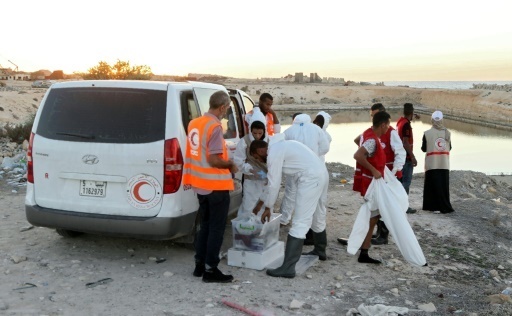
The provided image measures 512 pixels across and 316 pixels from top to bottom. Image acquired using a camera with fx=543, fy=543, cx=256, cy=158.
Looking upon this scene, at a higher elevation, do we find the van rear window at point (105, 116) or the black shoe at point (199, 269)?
the van rear window at point (105, 116)

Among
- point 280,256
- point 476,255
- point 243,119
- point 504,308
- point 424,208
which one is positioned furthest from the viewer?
point 424,208

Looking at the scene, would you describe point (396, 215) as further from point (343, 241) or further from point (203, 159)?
point (203, 159)

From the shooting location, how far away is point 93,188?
535cm

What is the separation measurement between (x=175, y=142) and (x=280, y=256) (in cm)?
185

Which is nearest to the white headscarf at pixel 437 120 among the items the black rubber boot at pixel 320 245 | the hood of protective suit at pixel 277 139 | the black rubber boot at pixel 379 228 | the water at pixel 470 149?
the black rubber boot at pixel 379 228

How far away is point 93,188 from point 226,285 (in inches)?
63.6

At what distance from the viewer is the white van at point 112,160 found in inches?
206

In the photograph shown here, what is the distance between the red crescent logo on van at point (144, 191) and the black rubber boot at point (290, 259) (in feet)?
4.51

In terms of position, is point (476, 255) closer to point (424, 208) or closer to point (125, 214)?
point (424, 208)

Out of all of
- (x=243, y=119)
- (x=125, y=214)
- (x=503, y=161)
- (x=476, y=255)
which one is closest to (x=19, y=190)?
(x=243, y=119)

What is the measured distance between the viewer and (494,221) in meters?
8.82

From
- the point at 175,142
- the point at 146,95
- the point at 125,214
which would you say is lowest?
the point at 125,214

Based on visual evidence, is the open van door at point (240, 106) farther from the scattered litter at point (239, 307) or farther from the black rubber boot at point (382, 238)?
the scattered litter at point (239, 307)

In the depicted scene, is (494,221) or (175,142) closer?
(175,142)
